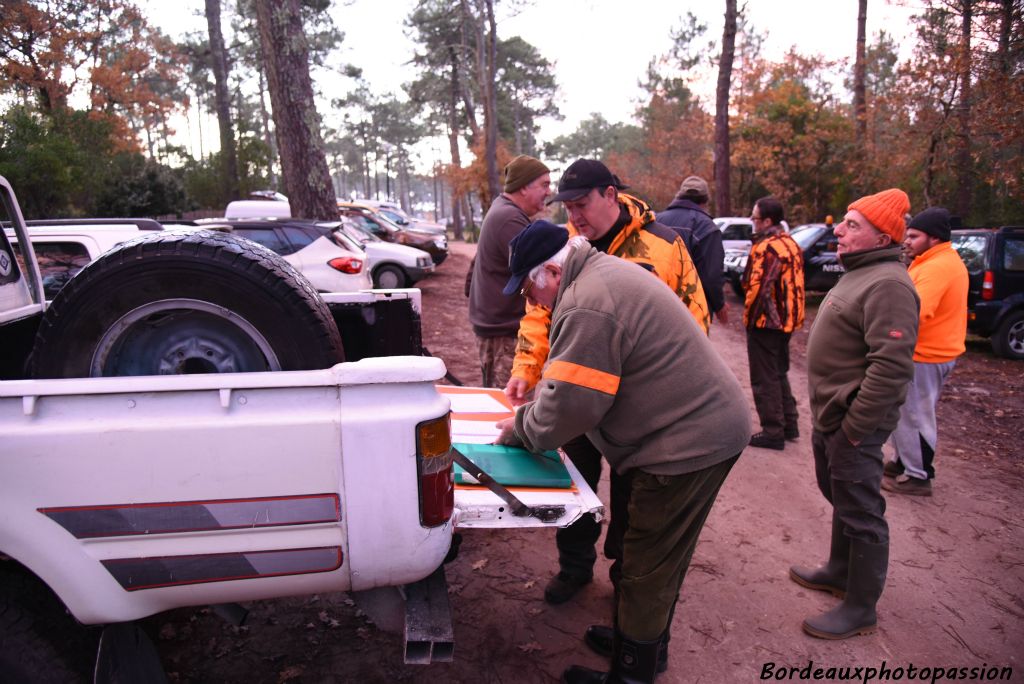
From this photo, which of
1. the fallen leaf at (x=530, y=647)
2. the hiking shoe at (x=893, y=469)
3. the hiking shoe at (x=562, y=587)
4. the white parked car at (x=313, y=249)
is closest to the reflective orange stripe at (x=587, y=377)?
the fallen leaf at (x=530, y=647)

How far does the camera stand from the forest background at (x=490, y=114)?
11.2 metres

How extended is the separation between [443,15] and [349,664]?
30.4 metres

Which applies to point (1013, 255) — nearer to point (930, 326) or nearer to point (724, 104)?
point (930, 326)

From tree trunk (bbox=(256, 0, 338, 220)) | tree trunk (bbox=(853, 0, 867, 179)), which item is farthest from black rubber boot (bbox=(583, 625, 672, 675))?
tree trunk (bbox=(853, 0, 867, 179))

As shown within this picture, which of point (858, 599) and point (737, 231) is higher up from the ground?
point (737, 231)

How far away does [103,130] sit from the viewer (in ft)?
57.0

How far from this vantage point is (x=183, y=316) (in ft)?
7.71

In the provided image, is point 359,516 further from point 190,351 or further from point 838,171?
point 838,171

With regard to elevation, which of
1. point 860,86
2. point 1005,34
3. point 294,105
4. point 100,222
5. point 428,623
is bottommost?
point 428,623

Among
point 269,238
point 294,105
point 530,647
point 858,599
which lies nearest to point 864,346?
point 858,599

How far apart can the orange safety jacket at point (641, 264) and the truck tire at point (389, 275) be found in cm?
1113

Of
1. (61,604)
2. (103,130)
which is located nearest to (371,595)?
(61,604)

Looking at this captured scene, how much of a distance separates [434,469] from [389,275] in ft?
41.3

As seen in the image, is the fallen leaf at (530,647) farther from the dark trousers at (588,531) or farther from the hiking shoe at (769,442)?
the hiking shoe at (769,442)
